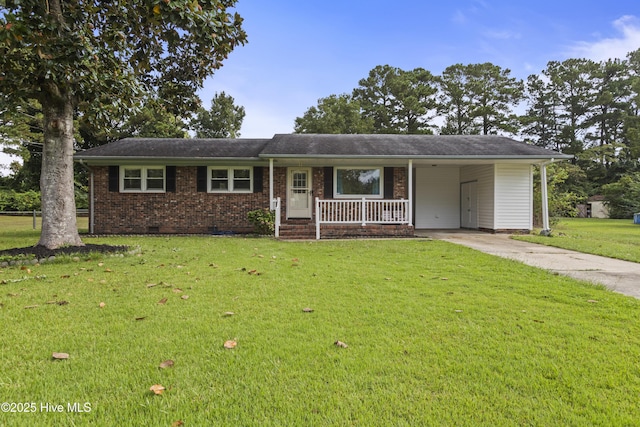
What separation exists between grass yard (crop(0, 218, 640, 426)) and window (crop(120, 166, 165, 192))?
26.6 feet

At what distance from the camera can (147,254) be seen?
7699mm

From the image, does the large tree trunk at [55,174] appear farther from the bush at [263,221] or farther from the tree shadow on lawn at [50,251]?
the bush at [263,221]

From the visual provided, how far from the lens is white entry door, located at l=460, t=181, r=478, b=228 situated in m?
14.2

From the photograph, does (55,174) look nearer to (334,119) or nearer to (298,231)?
(298,231)

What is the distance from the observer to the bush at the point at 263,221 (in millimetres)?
11680

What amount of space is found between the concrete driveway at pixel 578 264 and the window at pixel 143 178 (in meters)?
Result: 10.7

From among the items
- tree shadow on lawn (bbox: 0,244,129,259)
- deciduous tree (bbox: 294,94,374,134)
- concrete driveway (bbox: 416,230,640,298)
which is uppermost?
deciduous tree (bbox: 294,94,374,134)

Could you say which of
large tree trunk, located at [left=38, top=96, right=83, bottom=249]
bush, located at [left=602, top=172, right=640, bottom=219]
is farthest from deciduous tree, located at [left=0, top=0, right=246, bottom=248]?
bush, located at [left=602, top=172, right=640, bottom=219]

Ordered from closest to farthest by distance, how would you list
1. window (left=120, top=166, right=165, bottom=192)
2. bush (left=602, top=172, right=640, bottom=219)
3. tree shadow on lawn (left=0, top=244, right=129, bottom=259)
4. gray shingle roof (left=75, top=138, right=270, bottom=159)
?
tree shadow on lawn (left=0, top=244, right=129, bottom=259) → gray shingle roof (left=75, top=138, right=270, bottom=159) → window (left=120, top=166, right=165, bottom=192) → bush (left=602, top=172, right=640, bottom=219)

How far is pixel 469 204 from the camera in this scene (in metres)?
14.6

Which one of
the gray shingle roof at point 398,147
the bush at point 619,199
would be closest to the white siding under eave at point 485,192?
the gray shingle roof at point 398,147

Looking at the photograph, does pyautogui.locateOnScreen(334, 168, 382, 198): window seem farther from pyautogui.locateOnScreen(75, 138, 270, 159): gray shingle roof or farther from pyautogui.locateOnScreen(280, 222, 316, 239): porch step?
pyautogui.locateOnScreen(75, 138, 270, 159): gray shingle roof

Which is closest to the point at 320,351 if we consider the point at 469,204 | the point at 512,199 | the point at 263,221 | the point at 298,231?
the point at 298,231

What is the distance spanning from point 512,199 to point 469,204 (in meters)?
1.96
